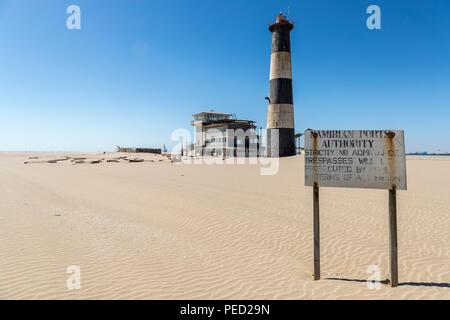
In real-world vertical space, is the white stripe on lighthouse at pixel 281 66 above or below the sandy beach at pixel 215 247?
above

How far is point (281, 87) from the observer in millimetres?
37875

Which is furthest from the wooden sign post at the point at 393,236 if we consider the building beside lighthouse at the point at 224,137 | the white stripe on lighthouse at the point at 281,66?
the building beside lighthouse at the point at 224,137

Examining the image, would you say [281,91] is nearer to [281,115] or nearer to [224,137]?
[281,115]

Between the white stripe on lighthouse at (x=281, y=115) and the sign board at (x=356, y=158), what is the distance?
3291 centimetres

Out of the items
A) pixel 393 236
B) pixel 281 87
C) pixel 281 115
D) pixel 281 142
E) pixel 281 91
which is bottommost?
pixel 393 236

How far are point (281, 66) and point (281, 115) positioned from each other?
6054 mm

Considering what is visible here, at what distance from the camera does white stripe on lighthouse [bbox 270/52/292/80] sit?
38031 millimetres

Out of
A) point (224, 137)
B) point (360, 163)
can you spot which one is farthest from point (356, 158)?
point (224, 137)

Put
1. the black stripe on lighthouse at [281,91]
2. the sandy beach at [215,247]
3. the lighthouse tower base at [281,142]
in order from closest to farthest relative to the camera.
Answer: the sandy beach at [215,247]
the black stripe on lighthouse at [281,91]
the lighthouse tower base at [281,142]

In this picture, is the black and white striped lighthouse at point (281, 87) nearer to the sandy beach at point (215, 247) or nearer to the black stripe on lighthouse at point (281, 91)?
the black stripe on lighthouse at point (281, 91)

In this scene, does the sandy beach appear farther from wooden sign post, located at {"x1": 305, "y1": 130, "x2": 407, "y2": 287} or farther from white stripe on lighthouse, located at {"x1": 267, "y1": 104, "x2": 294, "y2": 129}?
white stripe on lighthouse, located at {"x1": 267, "y1": 104, "x2": 294, "y2": 129}

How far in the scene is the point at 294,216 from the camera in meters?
11.6

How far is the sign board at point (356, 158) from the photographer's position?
5.59m
